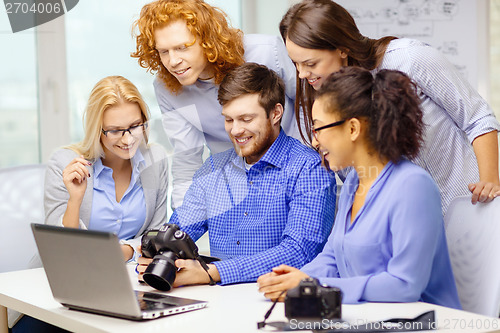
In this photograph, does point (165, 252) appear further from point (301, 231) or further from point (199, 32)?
point (199, 32)

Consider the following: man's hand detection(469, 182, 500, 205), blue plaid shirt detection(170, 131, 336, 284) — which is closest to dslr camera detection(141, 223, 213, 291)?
blue plaid shirt detection(170, 131, 336, 284)

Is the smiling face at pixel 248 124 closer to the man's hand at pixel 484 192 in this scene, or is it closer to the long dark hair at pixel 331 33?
the long dark hair at pixel 331 33

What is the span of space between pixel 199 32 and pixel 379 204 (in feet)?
2.96

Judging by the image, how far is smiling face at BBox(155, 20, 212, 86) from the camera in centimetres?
202

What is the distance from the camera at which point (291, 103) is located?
215cm

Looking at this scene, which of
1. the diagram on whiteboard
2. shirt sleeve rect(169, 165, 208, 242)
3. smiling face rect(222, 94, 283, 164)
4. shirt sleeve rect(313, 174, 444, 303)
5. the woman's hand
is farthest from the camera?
the diagram on whiteboard

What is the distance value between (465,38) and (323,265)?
99.5 inches

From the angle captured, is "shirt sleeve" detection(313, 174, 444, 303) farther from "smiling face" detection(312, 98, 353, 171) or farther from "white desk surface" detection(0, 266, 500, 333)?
"smiling face" detection(312, 98, 353, 171)

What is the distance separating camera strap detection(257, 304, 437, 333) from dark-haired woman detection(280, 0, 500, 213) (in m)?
0.66

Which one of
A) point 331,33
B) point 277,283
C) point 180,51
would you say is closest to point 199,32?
point 180,51

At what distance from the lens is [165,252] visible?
5.09ft

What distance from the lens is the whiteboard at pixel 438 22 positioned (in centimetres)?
367

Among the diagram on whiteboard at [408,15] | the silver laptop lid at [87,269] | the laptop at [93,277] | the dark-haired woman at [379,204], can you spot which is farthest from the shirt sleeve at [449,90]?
the diagram on whiteboard at [408,15]

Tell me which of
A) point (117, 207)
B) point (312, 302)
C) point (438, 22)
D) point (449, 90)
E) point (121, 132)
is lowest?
point (117, 207)
